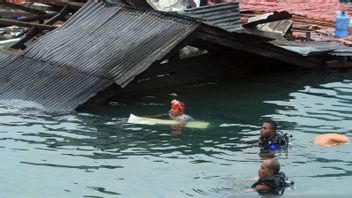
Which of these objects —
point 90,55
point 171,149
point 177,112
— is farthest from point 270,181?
point 90,55

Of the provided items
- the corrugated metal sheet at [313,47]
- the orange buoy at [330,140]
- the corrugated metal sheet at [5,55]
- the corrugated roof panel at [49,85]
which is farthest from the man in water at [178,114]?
the corrugated metal sheet at [5,55]

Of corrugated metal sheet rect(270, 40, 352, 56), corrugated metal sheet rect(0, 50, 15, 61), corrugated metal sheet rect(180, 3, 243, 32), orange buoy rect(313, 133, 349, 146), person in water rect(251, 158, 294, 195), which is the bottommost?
orange buoy rect(313, 133, 349, 146)

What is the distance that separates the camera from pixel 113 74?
16.8 metres

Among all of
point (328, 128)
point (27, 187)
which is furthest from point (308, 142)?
point (27, 187)

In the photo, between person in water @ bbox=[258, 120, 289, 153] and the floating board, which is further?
the floating board

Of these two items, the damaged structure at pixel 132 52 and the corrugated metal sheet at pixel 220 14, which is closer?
the damaged structure at pixel 132 52

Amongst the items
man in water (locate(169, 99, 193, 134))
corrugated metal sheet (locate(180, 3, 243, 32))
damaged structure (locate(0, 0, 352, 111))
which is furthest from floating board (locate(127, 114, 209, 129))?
corrugated metal sheet (locate(180, 3, 243, 32))

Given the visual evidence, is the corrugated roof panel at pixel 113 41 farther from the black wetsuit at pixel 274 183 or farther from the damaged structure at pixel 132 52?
the black wetsuit at pixel 274 183

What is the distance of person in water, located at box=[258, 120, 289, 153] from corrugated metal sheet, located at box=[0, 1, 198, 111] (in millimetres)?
4030

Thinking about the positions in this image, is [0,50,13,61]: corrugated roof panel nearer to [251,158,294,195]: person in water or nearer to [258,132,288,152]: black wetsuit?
[258,132,288,152]: black wetsuit

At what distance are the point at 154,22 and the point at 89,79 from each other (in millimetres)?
2696

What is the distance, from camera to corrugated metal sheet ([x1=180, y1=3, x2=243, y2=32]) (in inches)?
745

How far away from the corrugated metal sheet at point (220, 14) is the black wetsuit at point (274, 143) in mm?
5506

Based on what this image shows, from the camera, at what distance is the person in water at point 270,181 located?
11.0 m
